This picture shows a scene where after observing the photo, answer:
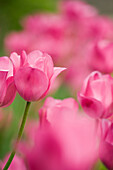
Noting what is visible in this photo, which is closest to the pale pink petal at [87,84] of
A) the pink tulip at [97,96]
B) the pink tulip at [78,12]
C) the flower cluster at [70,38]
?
the pink tulip at [97,96]

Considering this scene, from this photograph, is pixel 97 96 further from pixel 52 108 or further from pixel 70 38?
pixel 70 38

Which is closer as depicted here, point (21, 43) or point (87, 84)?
point (87, 84)

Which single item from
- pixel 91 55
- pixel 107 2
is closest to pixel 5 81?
pixel 91 55

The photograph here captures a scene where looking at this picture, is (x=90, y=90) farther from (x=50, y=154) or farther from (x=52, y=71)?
(x=50, y=154)

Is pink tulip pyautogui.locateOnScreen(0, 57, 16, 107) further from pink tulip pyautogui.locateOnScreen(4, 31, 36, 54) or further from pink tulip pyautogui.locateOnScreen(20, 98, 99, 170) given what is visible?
pink tulip pyautogui.locateOnScreen(4, 31, 36, 54)

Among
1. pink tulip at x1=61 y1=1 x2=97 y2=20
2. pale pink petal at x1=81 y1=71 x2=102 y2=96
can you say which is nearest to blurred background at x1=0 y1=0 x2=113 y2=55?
pink tulip at x1=61 y1=1 x2=97 y2=20

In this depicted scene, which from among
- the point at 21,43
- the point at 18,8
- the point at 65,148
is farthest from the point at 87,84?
the point at 18,8

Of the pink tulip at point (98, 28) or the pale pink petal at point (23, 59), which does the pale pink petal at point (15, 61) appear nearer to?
A: the pale pink petal at point (23, 59)

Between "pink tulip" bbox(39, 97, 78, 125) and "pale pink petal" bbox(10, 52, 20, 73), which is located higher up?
"pale pink petal" bbox(10, 52, 20, 73)
